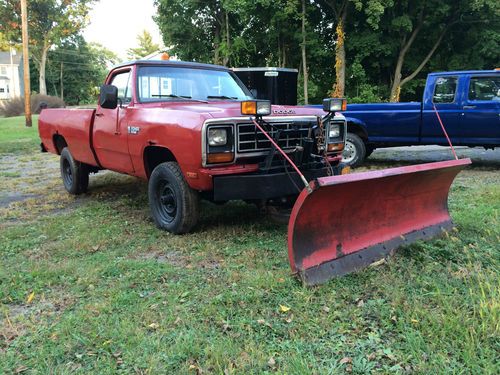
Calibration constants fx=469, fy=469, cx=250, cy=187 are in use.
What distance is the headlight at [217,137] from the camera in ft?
14.7

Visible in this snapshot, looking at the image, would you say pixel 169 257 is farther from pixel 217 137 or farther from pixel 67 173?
pixel 67 173

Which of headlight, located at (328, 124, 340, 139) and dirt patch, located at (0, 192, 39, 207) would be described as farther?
dirt patch, located at (0, 192, 39, 207)

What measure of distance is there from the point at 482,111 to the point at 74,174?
738cm

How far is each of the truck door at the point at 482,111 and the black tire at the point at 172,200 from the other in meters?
6.29

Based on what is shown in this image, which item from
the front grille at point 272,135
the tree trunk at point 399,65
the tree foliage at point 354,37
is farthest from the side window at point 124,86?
the tree trunk at point 399,65

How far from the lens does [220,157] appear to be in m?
4.54

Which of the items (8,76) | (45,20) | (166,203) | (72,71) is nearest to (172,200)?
(166,203)

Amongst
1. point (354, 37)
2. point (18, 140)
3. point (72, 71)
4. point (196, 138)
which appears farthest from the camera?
point (72, 71)

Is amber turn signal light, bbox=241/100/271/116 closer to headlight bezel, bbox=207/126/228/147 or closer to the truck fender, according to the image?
headlight bezel, bbox=207/126/228/147

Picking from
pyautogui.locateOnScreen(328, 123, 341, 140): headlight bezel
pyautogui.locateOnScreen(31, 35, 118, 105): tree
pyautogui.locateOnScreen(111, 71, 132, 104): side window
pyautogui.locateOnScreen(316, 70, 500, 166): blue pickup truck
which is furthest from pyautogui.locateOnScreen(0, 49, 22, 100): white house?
pyautogui.locateOnScreen(328, 123, 341, 140): headlight bezel

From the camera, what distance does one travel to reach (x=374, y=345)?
283 centimetres

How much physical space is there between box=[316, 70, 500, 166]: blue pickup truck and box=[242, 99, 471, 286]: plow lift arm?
4.55 m

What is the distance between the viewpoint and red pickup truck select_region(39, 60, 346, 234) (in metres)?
4.54

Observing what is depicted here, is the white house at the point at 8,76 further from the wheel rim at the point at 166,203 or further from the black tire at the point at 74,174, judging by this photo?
the wheel rim at the point at 166,203
